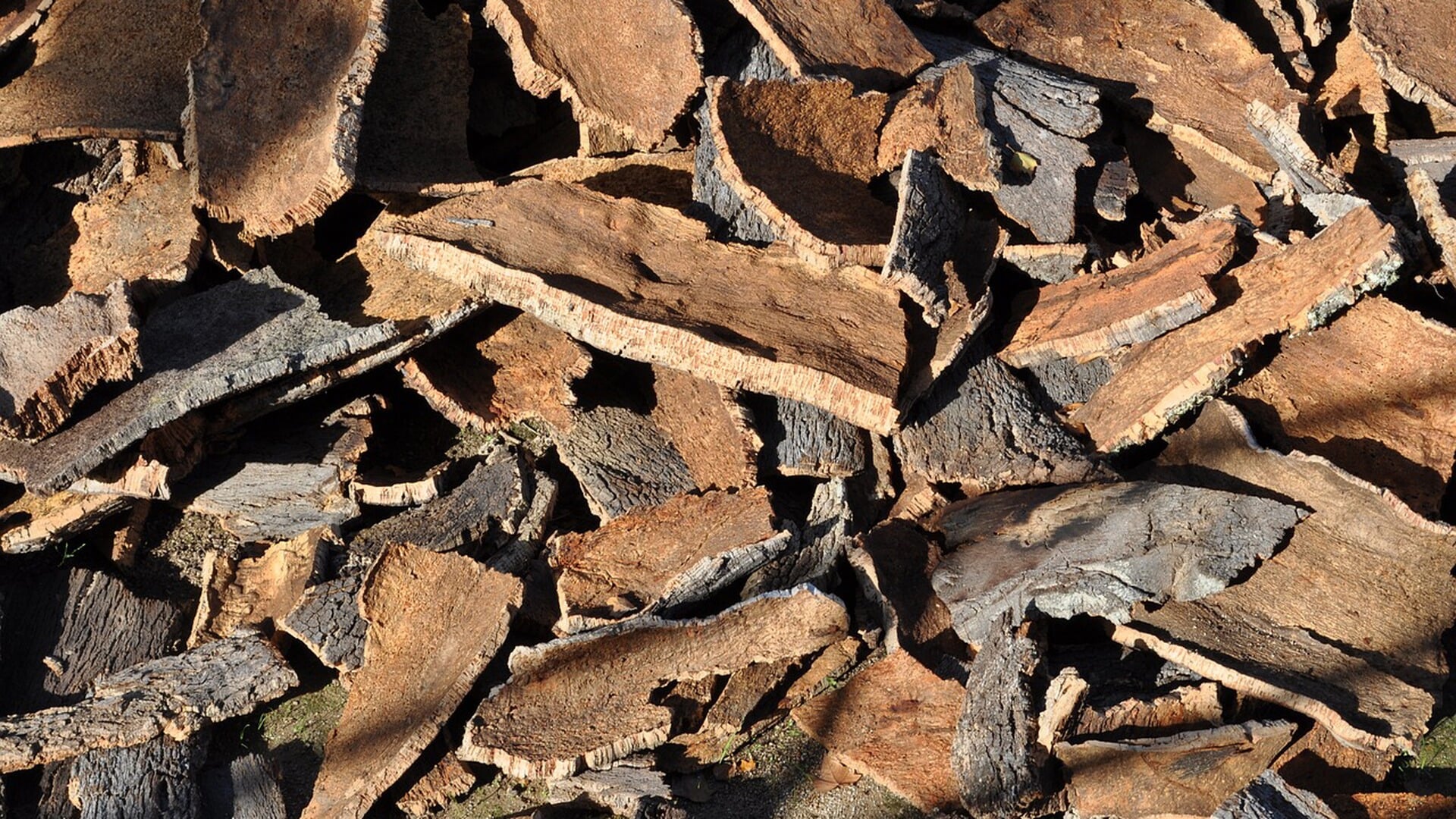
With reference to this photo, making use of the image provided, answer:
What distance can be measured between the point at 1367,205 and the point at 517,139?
2.45m

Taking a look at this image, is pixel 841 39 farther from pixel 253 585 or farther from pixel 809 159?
pixel 253 585

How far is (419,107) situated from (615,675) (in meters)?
1.83

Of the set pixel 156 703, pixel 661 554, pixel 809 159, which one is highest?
pixel 809 159

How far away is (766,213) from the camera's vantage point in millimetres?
3094

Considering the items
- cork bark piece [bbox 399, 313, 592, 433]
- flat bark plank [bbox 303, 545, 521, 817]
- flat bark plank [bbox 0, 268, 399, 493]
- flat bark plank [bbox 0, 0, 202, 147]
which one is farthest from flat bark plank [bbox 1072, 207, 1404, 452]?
flat bark plank [bbox 0, 0, 202, 147]

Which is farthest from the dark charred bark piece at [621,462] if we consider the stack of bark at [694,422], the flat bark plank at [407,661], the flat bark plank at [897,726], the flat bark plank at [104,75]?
the flat bark plank at [104,75]

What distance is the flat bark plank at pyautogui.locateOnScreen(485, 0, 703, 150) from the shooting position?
3.43m

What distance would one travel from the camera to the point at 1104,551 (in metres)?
2.84

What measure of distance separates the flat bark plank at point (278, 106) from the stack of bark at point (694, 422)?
1cm

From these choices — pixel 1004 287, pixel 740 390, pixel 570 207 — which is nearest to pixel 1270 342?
pixel 1004 287

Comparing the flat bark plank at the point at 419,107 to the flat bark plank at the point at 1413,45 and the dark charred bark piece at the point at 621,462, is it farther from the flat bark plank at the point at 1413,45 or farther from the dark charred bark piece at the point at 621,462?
the flat bark plank at the point at 1413,45

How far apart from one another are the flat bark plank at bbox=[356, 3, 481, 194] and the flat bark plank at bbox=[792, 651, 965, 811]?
174 cm

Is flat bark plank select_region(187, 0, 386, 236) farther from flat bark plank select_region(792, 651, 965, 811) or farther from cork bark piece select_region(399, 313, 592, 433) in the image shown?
flat bark plank select_region(792, 651, 965, 811)

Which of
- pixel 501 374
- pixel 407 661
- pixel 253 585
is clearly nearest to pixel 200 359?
pixel 253 585
